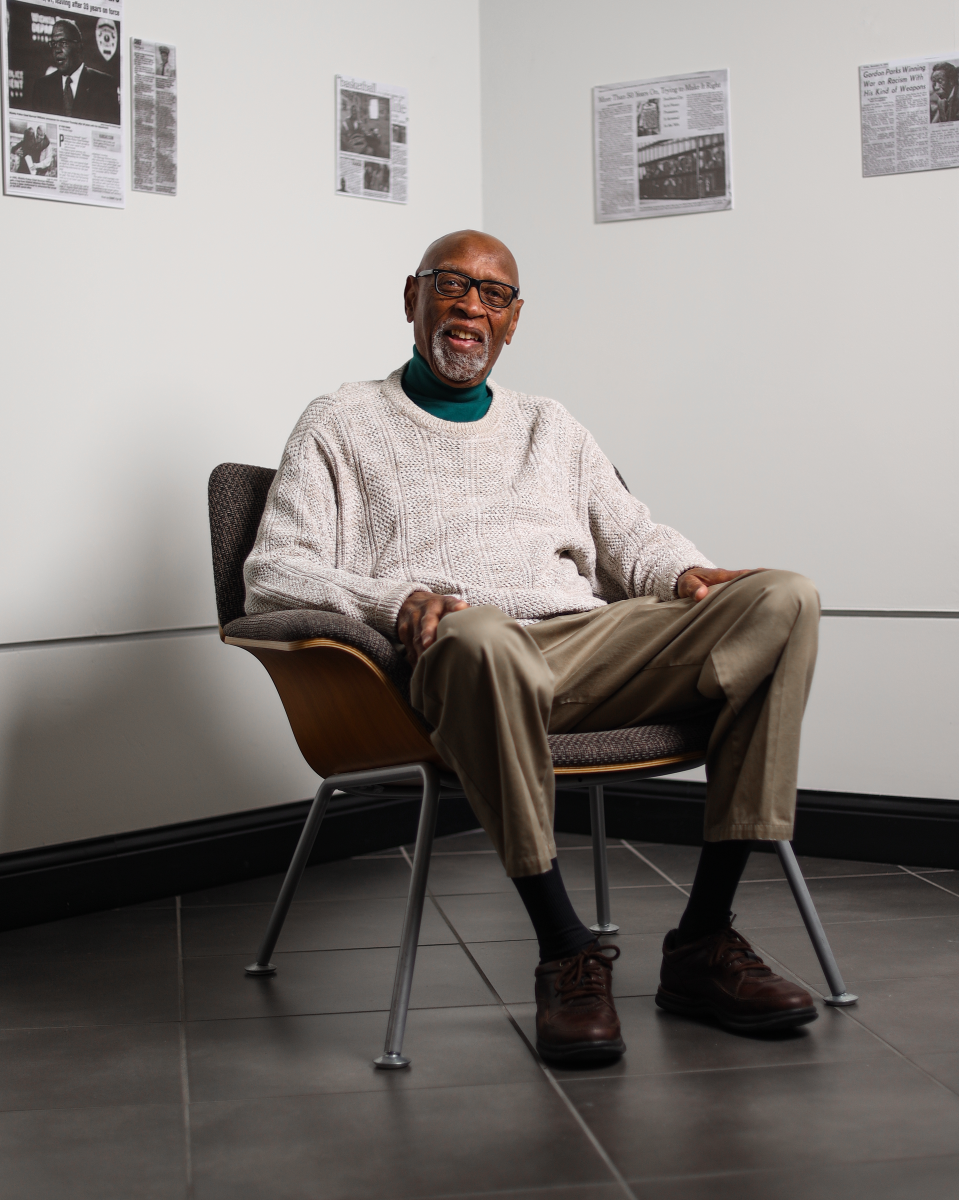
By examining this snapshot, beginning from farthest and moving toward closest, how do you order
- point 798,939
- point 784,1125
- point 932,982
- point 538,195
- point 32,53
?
point 538,195 → point 32,53 → point 798,939 → point 932,982 → point 784,1125

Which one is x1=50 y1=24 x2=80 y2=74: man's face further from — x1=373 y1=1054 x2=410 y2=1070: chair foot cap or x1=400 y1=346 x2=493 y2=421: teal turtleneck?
x1=373 y1=1054 x2=410 y2=1070: chair foot cap

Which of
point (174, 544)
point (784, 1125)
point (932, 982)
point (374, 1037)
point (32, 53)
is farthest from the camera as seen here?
point (174, 544)

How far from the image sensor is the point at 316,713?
1909 millimetres

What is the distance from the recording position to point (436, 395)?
2.25 meters

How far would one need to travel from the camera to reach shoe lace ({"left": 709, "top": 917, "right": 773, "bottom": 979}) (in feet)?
5.98

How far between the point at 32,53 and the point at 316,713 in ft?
4.80

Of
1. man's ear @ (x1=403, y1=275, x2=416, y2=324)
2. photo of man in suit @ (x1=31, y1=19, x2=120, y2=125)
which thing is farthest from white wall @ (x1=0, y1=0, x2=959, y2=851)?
man's ear @ (x1=403, y1=275, x2=416, y2=324)

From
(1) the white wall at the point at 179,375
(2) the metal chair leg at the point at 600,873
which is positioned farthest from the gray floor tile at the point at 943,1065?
(1) the white wall at the point at 179,375

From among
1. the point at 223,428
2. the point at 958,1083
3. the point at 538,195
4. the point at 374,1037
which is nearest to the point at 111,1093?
the point at 374,1037

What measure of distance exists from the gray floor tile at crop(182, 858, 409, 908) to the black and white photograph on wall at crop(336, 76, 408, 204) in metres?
1.58

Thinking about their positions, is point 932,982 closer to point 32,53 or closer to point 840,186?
point 840,186

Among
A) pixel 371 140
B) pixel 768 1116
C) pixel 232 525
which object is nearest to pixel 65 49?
pixel 371 140

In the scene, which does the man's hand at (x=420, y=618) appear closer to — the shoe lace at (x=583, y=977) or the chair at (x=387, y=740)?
the chair at (x=387, y=740)

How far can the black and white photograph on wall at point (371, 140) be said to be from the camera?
2.99 m
